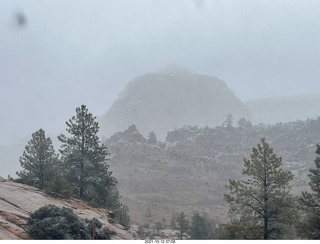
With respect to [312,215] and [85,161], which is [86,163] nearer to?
[85,161]

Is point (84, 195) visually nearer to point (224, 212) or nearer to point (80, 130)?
point (80, 130)

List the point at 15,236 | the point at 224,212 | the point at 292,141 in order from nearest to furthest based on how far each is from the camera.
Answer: the point at 15,236, the point at 224,212, the point at 292,141

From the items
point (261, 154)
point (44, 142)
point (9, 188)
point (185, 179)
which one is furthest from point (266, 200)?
point (185, 179)

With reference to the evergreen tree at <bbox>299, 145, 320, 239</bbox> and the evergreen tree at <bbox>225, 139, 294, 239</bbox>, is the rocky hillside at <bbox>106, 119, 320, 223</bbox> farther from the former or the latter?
the evergreen tree at <bbox>299, 145, 320, 239</bbox>

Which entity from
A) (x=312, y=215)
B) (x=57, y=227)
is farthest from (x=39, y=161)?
(x=312, y=215)

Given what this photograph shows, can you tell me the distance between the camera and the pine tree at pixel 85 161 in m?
34.6

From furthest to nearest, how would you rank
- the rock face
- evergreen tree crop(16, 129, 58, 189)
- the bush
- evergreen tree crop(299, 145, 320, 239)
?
evergreen tree crop(16, 129, 58, 189) < evergreen tree crop(299, 145, 320, 239) < the bush < the rock face

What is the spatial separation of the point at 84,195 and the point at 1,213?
Answer: 1775 cm

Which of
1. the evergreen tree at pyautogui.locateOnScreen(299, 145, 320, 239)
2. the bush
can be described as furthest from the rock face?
the evergreen tree at pyautogui.locateOnScreen(299, 145, 320, 239)

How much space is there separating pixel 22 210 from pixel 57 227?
14.6 ft

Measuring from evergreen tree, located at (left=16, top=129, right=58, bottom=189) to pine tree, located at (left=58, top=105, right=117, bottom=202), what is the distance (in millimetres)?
1686

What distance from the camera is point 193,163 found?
468ft

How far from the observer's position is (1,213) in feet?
55.4

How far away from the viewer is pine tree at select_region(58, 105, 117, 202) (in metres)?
34.6
